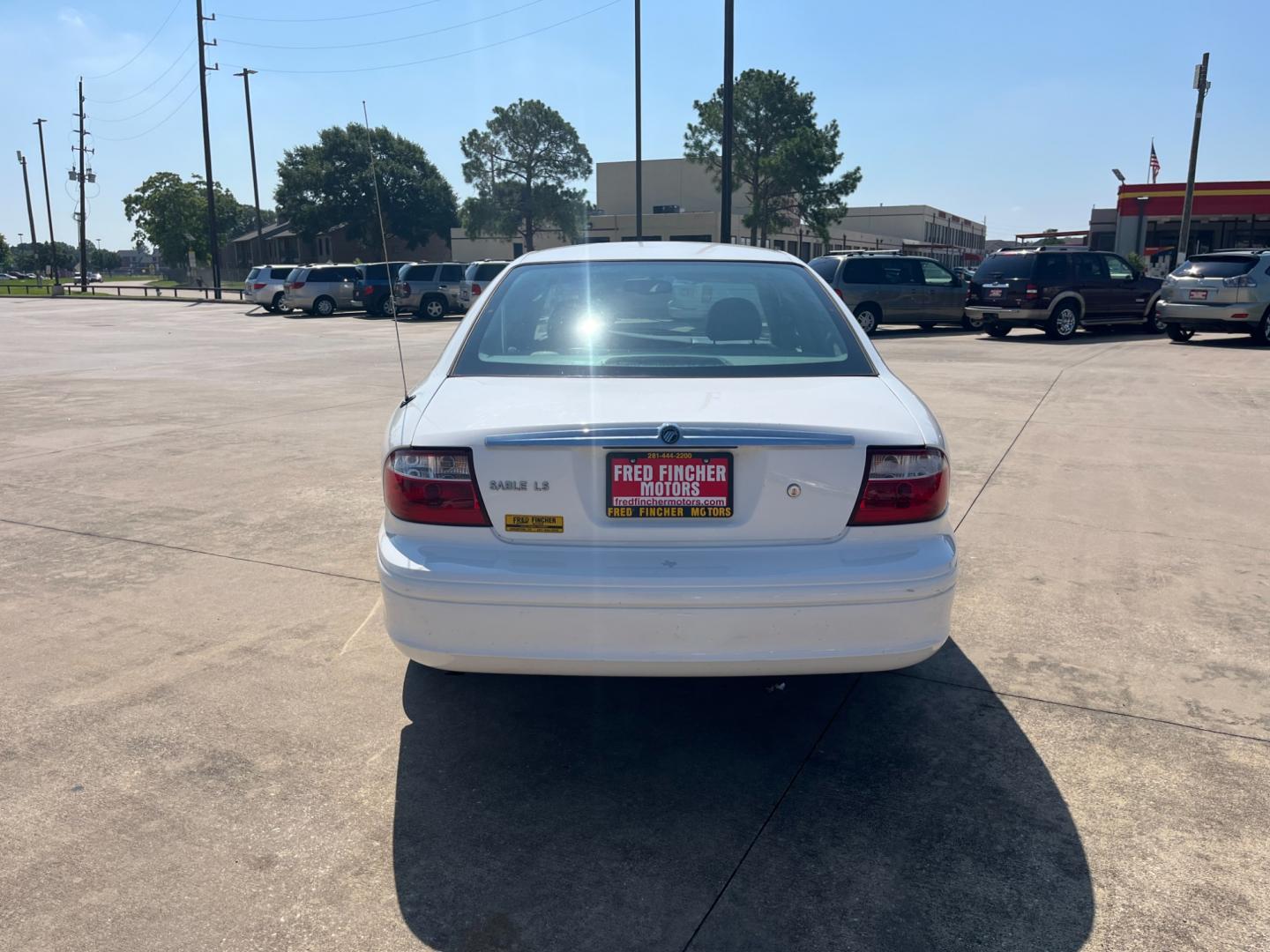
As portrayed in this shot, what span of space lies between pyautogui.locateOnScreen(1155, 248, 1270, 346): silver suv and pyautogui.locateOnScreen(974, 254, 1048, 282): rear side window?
2506 millimetres

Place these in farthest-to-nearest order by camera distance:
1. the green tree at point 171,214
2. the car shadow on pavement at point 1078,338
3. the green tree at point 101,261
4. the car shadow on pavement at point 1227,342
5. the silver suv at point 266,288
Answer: the green tree at point 101,261, the green tree at point 171,214, the silver suv at point 266,288, the car shadow on pavement at point 1078,338, the car shadow on pavement at point 1227,342

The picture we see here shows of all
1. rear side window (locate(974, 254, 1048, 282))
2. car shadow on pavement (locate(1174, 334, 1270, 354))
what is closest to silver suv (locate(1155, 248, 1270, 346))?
car shadow on pavement (locate(1174, 334, 1270, 354))

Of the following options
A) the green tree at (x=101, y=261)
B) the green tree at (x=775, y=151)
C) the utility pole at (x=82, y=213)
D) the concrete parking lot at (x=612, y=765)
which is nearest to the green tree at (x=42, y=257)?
the green tree at (x=101, y=261)

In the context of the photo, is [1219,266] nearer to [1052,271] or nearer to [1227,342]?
[1227,342]

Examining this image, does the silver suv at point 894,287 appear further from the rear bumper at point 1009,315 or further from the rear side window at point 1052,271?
the rear side window at point 1052,271

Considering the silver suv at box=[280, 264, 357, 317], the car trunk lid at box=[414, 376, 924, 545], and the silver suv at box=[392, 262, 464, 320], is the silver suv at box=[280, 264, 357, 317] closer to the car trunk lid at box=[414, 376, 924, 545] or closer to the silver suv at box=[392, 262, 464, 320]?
the silver suv at box=[392, 262, 464, 320]

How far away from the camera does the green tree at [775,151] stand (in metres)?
61.1

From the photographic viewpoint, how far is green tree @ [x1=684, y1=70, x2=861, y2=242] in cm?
6112

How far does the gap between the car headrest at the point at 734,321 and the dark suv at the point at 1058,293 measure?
57.1 ft

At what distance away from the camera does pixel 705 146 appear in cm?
6334

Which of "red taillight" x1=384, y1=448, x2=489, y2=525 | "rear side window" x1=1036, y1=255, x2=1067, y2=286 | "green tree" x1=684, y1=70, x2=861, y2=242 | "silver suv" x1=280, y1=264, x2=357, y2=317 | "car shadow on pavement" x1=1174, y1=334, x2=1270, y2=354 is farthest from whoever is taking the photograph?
"green tree" x1=684, y1=70, x2=861, y2=242

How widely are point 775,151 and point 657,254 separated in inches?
2399

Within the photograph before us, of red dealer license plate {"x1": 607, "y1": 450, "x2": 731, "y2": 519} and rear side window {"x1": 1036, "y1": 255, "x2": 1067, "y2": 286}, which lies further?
rear side window {"x1": 1036, "y1": 255, "x2": 1067, "y2": 286}

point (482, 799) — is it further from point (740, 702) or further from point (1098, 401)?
point (1098, 401)
